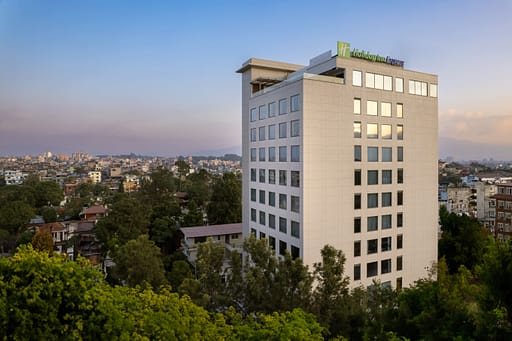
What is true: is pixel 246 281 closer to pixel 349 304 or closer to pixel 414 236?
pixel 349 304

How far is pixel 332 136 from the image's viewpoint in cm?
2359

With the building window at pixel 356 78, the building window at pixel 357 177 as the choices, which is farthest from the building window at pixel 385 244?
the building window at pixel 356 78

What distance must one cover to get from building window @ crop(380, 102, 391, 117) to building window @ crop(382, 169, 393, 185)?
4.19 m

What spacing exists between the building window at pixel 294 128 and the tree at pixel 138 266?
1255cm

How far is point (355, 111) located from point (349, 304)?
1517 cm

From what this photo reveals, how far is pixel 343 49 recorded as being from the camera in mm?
24453

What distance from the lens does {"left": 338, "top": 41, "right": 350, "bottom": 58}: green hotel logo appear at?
24.2 m

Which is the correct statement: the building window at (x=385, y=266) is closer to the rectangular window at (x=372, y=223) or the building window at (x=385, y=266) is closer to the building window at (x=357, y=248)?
the building window at (x=357, y=248)

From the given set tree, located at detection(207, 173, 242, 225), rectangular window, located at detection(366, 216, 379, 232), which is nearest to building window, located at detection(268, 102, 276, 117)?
rectangular window, located at detection(366, 216, 379, 232)

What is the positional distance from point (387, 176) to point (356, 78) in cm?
758

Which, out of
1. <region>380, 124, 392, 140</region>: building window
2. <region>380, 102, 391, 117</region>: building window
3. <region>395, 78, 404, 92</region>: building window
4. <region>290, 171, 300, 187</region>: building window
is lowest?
<region>290, 171, 300, 187</region>: building window

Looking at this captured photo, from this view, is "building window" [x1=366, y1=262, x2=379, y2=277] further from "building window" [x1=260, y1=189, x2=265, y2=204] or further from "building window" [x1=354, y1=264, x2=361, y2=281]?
"building window" [x1=260, y1=189, x2=265, y2=204]

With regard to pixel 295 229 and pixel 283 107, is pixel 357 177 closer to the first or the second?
pixel 295 229

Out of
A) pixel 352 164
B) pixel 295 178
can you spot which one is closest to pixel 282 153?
pixel 295 178
